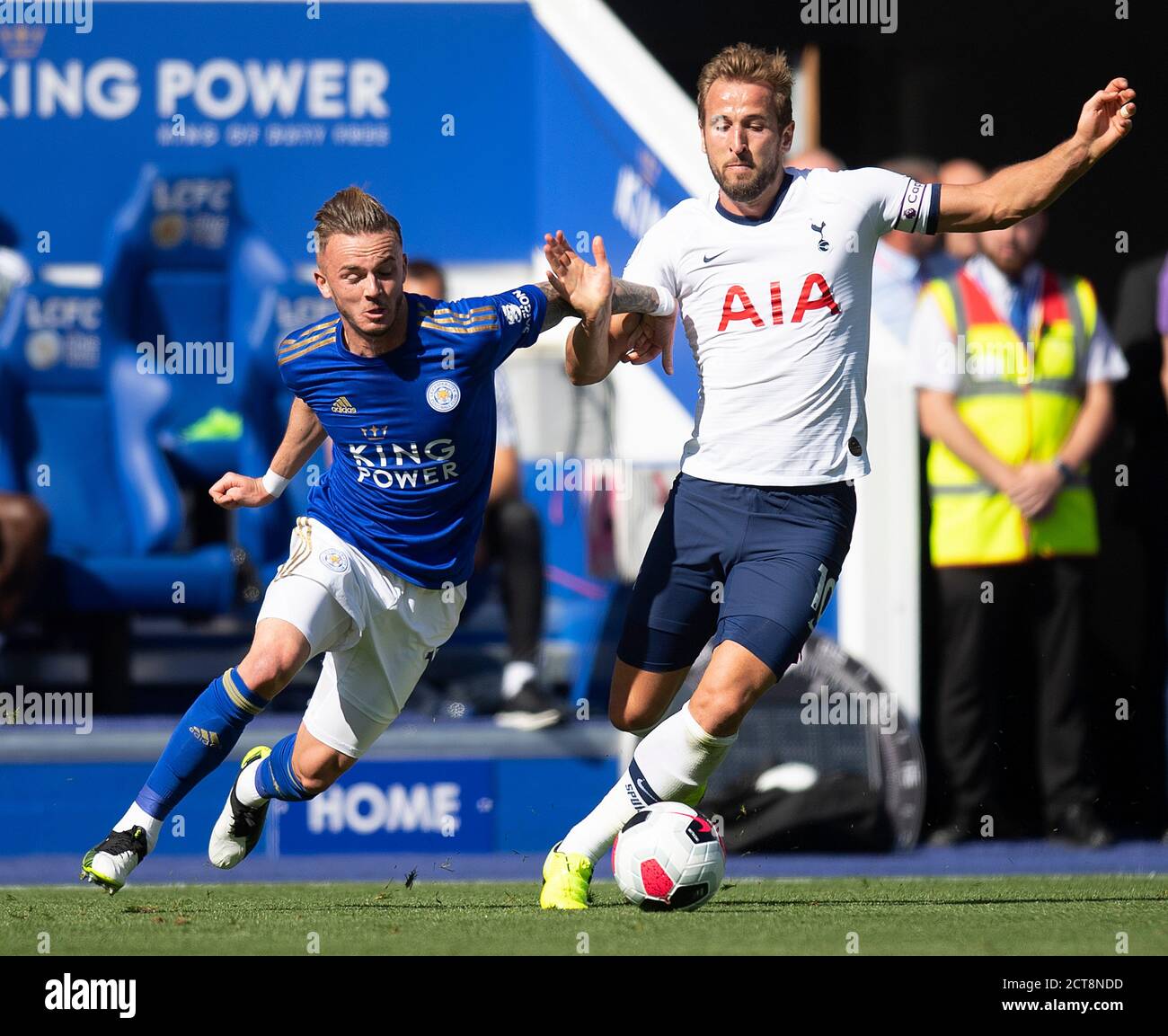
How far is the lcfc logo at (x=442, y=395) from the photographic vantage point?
217 inches

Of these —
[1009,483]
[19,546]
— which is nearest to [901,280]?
[1009,483]

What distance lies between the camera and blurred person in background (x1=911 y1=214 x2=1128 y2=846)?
7945 millimetres

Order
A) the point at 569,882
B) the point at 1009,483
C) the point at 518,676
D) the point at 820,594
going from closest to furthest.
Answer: the point at 820,594 → the point at 569,882 → the point at 1009,483 → the point at 518,676

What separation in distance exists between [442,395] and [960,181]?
133 inches

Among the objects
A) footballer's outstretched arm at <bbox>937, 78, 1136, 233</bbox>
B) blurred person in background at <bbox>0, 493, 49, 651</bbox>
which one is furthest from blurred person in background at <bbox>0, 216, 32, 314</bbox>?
footballer's outstretched arm at <bbox>937, 78, 1136, 233</bbox>

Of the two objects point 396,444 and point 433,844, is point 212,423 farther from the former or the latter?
point 396,444

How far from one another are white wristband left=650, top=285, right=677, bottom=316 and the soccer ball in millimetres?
1417

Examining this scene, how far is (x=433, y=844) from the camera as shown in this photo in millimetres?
8117

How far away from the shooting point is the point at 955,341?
8047mm

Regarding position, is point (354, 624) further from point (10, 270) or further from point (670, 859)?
point (10, 270)

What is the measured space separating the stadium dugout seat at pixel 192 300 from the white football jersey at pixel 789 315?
Result: 3672mm

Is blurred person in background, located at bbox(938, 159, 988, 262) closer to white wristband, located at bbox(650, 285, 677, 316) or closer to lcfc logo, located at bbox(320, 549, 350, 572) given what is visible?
white wristband, located at bbox(650, 285, 677, 316)

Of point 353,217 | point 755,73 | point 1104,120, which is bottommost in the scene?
point 353,217

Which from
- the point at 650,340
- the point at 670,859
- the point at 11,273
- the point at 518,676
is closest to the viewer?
the point at 670,859
